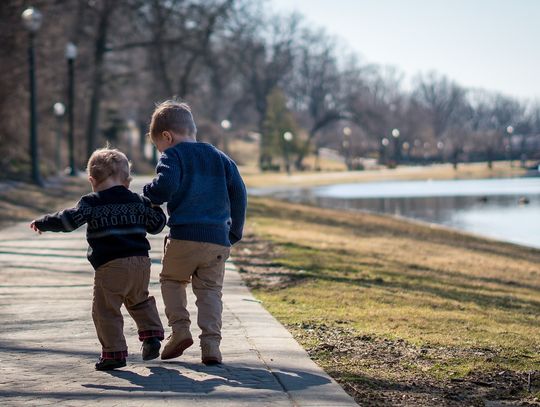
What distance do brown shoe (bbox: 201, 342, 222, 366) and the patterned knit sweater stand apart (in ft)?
2.18

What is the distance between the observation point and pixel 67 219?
5871 mm

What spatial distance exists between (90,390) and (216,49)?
44635 millimetres

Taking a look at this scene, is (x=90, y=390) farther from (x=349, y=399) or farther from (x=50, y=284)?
(x=50, y=284)

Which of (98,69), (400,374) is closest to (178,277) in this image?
(400,374)

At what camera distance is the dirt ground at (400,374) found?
5.23 m

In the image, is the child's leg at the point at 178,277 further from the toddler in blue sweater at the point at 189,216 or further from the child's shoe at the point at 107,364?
the child's shoe at the point at 107,364

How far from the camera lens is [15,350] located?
249 inches

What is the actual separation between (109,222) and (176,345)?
2.64ft

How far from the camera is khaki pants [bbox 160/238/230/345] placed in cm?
596

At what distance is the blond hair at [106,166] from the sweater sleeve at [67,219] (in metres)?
0.18

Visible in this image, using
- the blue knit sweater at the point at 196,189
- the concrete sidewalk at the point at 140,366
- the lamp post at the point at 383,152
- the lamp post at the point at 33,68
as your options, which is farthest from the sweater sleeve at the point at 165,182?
the lamp post at the point at 383,152

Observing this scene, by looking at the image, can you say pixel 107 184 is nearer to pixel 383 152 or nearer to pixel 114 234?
pixel 114 234

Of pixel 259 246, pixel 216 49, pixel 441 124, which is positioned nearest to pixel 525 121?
pixel 441 124

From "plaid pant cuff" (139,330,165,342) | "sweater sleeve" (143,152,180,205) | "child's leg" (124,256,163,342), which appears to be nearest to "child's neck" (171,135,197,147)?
"sweater sleeve" (143,152,180,205)
